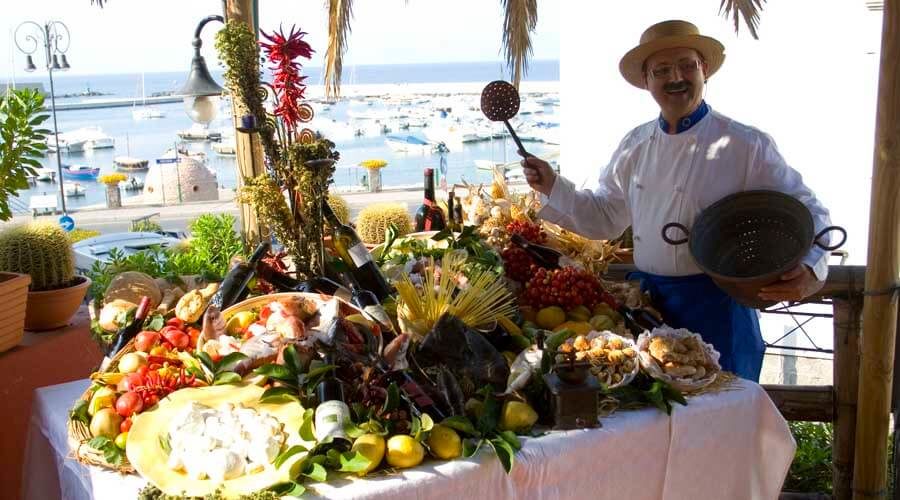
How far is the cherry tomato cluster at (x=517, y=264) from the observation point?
282cm

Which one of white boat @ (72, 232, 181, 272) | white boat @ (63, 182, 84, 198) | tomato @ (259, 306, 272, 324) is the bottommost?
white boat @ (63, 182, 84, 198)

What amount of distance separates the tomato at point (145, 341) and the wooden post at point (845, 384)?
2.26 meters

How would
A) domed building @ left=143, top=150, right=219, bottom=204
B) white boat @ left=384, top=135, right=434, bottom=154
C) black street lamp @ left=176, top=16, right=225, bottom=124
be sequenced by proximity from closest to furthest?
black street lamp @ left=176, top=16, right=225, bottom=124
domed building @ left=143, top=150, right=219, bottom=204
white boat @ left=384, top=135, right=434, bottom=154

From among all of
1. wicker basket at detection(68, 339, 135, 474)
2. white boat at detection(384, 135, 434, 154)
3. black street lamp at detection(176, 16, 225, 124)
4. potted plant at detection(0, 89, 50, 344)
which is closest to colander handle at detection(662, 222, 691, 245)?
wicker basket at detection(68, 339, 135, 474)

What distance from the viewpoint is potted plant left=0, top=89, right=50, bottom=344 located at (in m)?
→ 2.55

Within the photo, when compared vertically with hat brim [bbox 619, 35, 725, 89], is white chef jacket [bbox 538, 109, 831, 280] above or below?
below

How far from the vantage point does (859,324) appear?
113 inches

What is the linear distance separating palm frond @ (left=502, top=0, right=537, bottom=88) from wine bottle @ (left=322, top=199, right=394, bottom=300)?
271 cm

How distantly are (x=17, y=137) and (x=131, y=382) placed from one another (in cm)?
117

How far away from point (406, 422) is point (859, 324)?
1896mm

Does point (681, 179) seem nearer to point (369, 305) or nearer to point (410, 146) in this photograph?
point (369, 305)

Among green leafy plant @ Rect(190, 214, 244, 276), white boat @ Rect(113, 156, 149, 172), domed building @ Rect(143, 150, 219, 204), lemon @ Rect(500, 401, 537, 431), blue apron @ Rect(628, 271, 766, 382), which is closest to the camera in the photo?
lemon @ Rect(500, 401, 537, 431)

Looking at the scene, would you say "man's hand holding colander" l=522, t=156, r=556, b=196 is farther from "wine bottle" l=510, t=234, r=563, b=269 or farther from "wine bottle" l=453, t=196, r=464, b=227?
"wine bottle" l=453, t=196, r=464, b=227

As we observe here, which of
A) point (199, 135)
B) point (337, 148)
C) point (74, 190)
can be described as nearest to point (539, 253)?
point (337, 148)
